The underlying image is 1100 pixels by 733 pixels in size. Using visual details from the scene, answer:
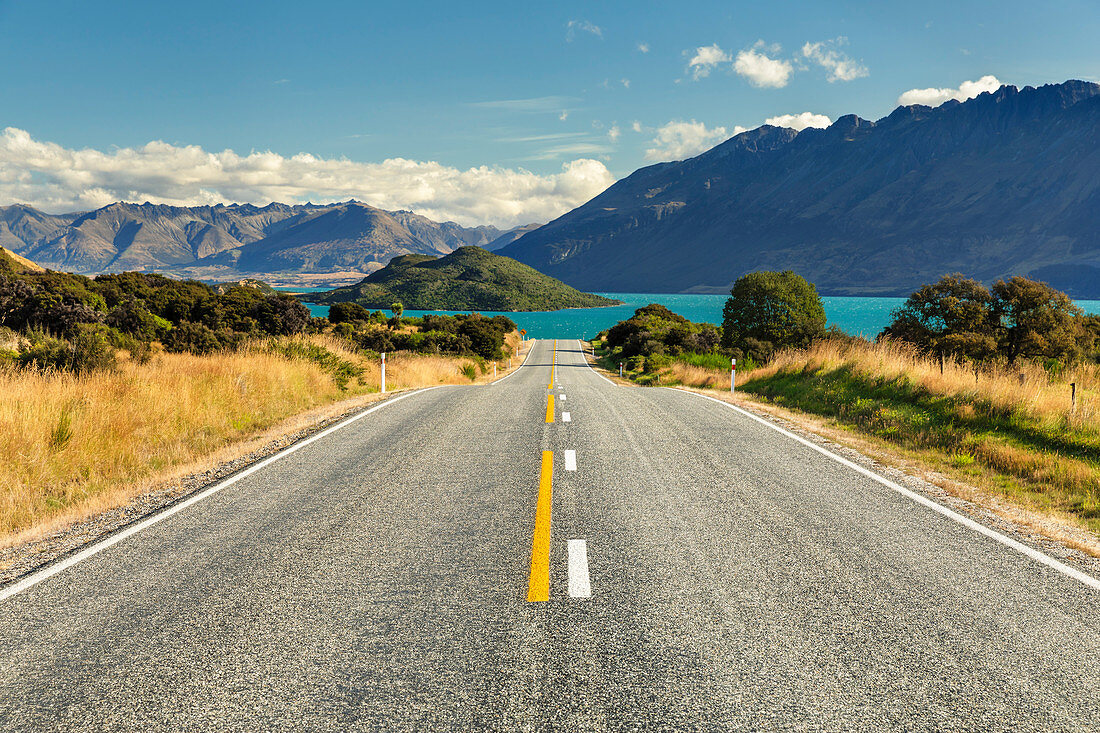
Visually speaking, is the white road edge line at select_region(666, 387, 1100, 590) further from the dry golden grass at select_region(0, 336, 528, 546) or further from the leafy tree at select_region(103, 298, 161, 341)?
the leafy tree at select_region(103, 298, 161, 341)

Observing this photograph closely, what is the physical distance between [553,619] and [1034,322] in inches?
721

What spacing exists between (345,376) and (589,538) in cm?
1492

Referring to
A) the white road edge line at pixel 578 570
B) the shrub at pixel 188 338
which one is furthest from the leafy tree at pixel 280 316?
the white road edge line at pixel 578 570

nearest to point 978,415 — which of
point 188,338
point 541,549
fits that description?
point 541,549

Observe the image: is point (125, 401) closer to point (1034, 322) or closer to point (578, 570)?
point (578, 570)

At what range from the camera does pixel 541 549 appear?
194 inches

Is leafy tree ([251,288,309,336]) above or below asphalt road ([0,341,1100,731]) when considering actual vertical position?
above

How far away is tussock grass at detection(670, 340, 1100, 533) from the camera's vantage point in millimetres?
7707

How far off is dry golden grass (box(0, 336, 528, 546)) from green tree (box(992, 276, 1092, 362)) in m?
17.9

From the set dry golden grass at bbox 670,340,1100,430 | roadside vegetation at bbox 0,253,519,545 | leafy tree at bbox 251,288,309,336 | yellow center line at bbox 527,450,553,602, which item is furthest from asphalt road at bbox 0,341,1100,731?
leafy tree at bbox 251,288,309,336

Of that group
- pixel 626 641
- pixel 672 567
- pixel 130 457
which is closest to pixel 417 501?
pixel 672 567

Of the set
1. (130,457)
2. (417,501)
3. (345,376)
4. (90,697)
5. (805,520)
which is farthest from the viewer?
(345,376)

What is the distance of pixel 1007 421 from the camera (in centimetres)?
1025

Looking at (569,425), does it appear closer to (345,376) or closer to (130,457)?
(130,457)
